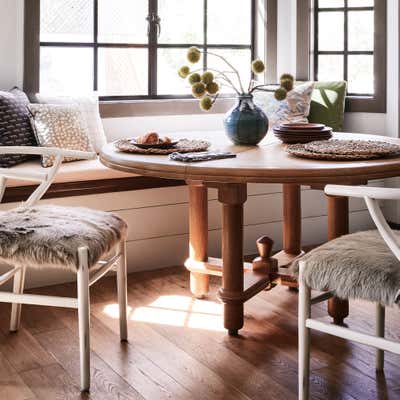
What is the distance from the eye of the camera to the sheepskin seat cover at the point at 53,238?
2500 mm

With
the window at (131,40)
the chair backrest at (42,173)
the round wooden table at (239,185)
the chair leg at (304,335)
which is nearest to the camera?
the chair leg at (304,335)

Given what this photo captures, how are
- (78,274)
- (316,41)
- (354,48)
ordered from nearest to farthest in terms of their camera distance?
(78,274) → (354,48) → (316,41)

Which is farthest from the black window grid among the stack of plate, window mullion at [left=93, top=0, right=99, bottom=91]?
the stack of plate

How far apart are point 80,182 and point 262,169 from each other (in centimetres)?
157

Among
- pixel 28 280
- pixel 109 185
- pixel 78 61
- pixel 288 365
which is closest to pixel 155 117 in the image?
pixel 78 61

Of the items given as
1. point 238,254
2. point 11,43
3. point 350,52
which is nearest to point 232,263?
point 238,254

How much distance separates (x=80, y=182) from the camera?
3.92m

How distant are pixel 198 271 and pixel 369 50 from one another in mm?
2493

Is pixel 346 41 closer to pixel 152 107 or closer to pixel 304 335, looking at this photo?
pixel 152 107

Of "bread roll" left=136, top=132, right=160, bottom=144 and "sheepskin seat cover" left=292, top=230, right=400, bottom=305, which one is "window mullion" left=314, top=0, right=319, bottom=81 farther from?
"sheepskin seat cover" left=292, top=230, right=400, bottom=305

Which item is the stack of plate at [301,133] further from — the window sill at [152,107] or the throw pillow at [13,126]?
the window sill at [152,107]

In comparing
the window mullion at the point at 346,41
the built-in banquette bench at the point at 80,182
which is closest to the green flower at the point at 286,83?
the built-in banquette bench at the point at 80,182

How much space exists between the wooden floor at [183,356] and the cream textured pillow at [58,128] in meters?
0.91

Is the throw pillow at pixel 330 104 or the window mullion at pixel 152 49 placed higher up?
the window mullion at pixel 152 49
